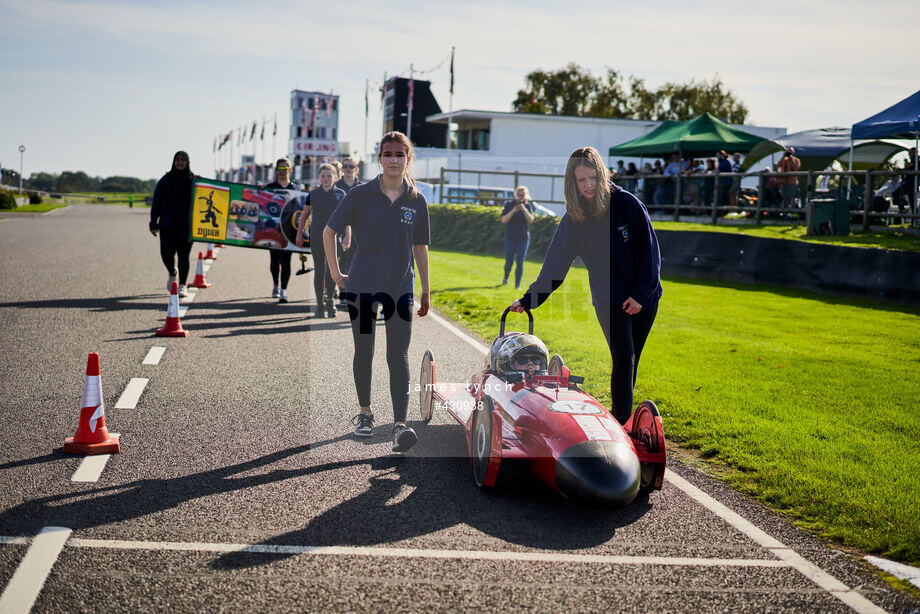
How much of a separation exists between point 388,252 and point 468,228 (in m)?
22.3

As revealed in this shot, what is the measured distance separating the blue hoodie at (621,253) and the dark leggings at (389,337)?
84 centimetres

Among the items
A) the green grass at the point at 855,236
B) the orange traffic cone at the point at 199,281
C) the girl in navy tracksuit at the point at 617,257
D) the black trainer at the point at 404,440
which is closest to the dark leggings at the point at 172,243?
the orange traffic cone at the point at 199,281

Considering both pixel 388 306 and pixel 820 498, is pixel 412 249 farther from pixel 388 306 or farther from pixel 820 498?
pixel 820 498

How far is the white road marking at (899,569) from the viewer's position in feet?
13.8

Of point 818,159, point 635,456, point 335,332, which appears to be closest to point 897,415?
point 635,456

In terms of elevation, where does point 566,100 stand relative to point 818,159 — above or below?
above

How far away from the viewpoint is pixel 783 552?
4.52 m

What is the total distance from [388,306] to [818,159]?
94.8 feet

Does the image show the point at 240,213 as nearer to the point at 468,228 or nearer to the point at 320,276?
the point at 320,276

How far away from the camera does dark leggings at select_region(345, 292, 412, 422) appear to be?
6195 millimetres

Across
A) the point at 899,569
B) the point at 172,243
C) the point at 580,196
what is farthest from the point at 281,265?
the point at 899,569

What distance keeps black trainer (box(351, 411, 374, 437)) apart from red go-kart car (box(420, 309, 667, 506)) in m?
0.72

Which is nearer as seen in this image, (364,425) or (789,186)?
(364,425)

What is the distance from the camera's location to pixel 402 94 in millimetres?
82750
